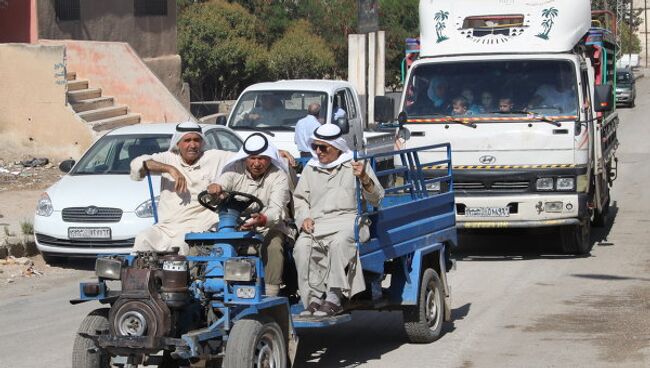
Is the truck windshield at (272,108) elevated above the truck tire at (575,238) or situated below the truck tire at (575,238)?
above

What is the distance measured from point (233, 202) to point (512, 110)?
23.1ft

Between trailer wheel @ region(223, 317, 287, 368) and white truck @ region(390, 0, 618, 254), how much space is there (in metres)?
6.57

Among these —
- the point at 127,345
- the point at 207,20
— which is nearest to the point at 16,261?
the point at 127,345

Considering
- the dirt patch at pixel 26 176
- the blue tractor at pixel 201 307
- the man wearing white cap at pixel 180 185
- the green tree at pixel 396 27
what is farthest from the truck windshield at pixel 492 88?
the green tree at pixel 396 27

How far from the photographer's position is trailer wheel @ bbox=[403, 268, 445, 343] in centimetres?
923

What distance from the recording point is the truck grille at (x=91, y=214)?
13312mm

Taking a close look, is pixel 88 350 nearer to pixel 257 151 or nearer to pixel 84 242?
pixel 257 151

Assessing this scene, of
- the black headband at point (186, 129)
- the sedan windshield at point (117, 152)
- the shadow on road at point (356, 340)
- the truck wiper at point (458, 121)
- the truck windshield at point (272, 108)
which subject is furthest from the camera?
the truck windshield at point (272, 108)

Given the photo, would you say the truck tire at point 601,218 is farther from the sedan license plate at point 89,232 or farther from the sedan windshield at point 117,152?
the sedan license plate at point 89,232

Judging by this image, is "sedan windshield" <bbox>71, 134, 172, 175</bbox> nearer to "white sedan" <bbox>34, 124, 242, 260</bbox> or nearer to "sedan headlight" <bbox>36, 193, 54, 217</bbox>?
"white sedan" <bbox>34, 124, 242, 260</bbox>

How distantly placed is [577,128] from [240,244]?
721cm

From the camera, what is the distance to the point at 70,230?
13391 mm

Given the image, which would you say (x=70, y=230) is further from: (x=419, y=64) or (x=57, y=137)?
(x=57, y=137)

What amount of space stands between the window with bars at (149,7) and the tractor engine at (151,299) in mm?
21766
